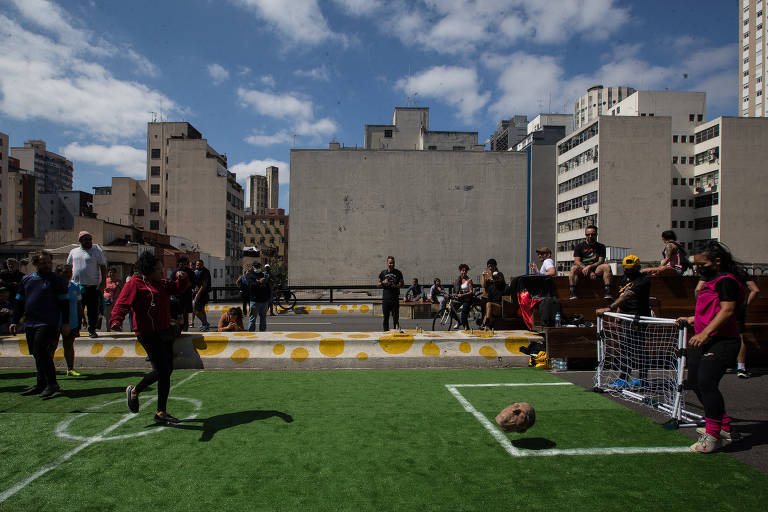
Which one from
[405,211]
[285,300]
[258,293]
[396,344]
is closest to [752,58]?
[405,211]

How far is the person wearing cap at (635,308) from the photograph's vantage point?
20.8 feet

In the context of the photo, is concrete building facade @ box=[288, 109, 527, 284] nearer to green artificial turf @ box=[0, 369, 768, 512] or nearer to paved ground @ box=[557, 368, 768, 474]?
paved ground @ box=[557, 368, 768, 474]

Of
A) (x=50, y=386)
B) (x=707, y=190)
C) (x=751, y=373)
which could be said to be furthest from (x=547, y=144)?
(x=50, y=386)

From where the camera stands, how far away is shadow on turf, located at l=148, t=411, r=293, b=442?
16.4 ft

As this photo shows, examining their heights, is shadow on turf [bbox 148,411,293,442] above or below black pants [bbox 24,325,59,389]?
below

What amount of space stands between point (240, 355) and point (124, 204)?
264 ft

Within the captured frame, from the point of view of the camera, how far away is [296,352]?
8.22 m

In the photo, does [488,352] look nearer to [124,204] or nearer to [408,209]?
[408,209]

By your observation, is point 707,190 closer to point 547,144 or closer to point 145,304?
point 547,144

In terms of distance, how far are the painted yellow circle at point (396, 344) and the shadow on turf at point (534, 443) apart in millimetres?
3758

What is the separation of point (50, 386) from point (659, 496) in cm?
730

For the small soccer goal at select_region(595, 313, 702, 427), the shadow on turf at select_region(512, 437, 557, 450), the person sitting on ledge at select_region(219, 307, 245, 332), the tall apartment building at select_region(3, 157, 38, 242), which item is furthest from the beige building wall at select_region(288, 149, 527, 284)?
the tall apartment building at select_region(3, 157, 38, 242)

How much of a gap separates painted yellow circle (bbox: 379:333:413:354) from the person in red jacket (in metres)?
3.94

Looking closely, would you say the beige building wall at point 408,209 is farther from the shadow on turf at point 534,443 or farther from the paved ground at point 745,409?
the shadow on turf at point 534,443
